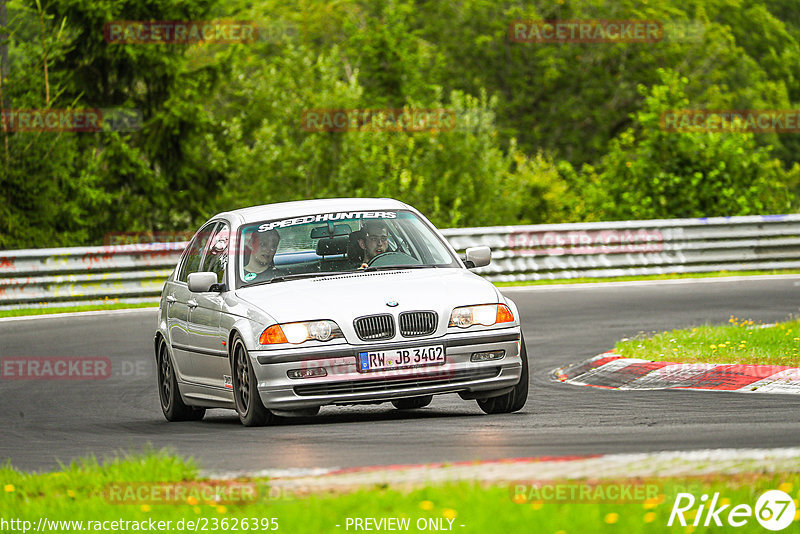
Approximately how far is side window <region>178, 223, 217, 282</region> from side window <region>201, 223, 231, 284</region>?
0.20m

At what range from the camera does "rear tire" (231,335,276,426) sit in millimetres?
9508

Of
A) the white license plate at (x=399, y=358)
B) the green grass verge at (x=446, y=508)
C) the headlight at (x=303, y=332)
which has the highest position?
the green grass verge at (x=446, y=508)

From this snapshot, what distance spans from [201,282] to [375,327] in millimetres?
1559

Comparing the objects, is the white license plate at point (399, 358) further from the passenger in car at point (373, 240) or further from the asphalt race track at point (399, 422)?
the passenger in car at point (373, 240)

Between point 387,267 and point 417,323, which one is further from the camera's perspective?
point 387,267

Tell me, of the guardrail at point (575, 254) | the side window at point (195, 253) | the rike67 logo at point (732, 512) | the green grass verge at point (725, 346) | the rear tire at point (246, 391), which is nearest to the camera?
the rike67 logo at point (732, 512)

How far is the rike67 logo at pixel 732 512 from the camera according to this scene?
537 cm

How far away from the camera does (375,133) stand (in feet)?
123

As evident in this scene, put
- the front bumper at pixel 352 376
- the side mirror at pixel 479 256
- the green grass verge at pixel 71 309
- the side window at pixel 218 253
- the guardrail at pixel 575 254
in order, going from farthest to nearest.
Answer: the guardrail at pixel 575 254, the green grass verge at pixel 71 309, the side window at pixel 218 253, the side mirror at pixel 479 256, the front bumper at pixel 352 376

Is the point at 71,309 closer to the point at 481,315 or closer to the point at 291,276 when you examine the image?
the point at 291,276

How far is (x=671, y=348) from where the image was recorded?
13.0 metres

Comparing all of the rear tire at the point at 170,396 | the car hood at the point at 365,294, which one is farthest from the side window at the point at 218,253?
the rear tire at the point at 170,396

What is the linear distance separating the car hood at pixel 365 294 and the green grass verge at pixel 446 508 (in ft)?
9.42

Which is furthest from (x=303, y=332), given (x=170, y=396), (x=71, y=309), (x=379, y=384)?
(x=71, y=309)
